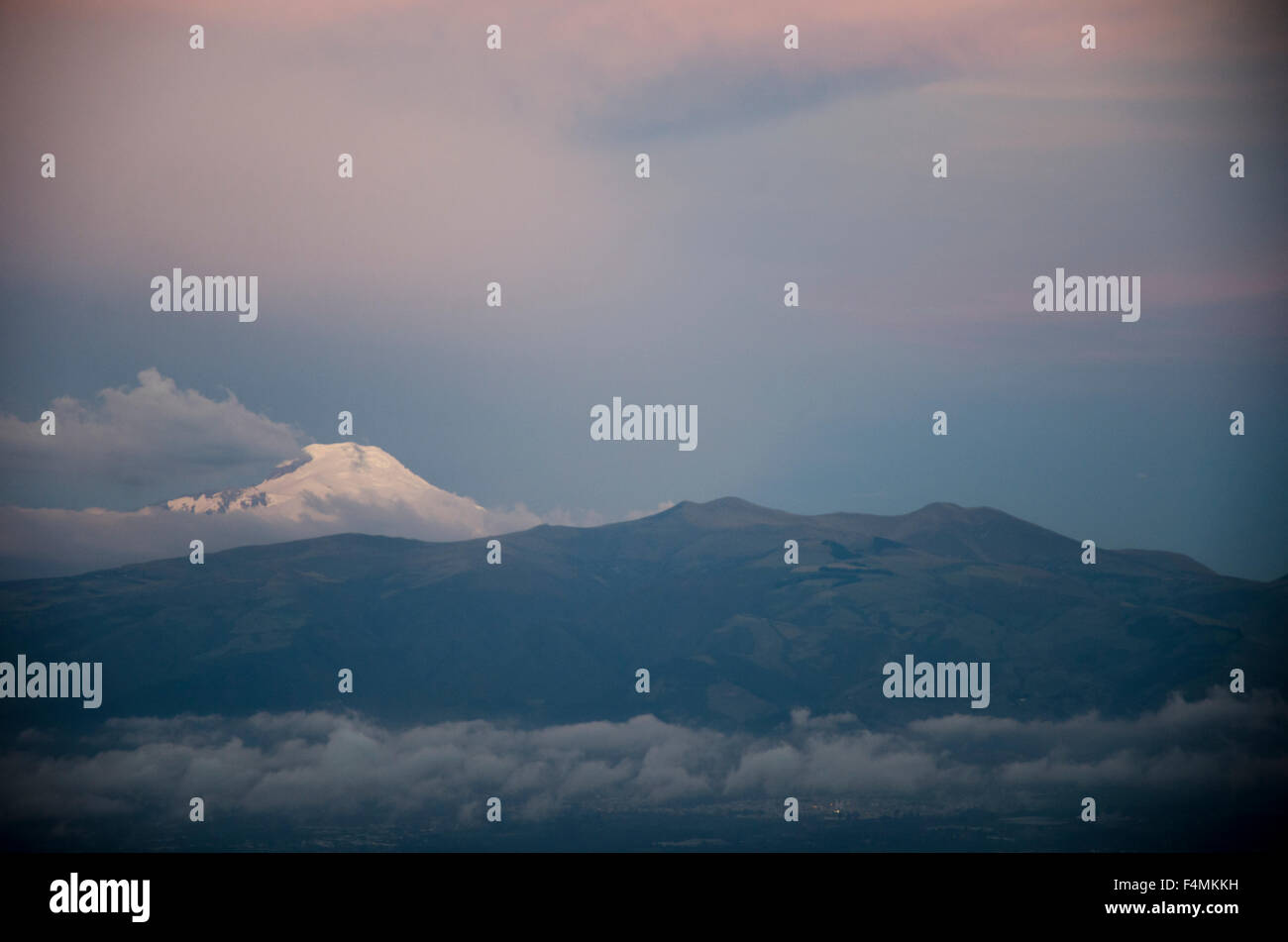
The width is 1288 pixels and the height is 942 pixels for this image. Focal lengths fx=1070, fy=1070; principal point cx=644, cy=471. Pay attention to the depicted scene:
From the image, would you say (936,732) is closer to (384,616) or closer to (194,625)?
(384,616)

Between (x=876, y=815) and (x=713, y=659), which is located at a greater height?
(x=713, y=659)
